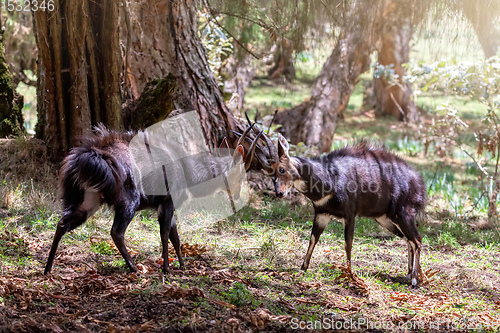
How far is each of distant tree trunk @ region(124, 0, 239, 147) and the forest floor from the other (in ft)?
4.38

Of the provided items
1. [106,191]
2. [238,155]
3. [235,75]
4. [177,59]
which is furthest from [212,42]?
[106,191]

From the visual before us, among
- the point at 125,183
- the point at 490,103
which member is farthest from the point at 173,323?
the point at 490,103

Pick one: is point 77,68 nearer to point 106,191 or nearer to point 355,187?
point 106,191

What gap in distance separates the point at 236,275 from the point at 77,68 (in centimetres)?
341

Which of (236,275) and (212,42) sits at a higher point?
(212,42)

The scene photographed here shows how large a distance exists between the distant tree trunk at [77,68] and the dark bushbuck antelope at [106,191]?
68.2 inches

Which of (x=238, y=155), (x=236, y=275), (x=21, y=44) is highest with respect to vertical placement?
(x=21, y=44)

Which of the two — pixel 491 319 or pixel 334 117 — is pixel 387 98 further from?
pixel 491 319

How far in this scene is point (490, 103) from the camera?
7102 mm

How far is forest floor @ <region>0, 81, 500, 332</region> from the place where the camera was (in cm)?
346

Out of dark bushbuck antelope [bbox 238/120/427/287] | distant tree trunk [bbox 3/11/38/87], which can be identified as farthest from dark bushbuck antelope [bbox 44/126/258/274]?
distant tree trunk [bbox 3/11/38/87]

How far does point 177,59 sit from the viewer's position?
6.98 m

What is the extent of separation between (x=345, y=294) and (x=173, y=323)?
1.65 meters

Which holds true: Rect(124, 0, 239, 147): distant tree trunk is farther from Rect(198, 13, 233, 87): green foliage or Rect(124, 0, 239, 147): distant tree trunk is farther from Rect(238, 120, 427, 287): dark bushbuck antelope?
Rect(238, 120, 427, 287): dark bushbuck antelope
